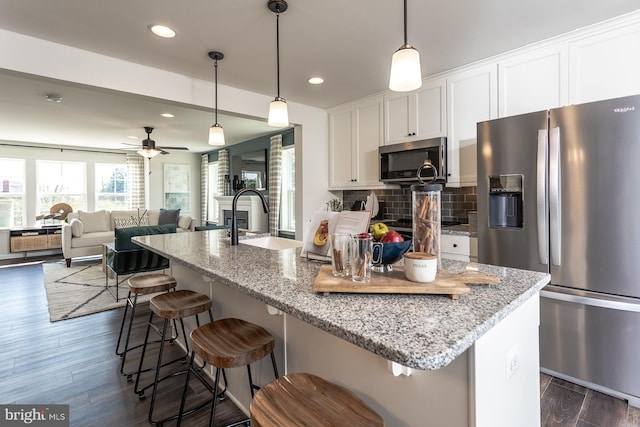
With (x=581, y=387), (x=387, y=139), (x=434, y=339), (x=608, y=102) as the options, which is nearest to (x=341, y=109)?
(x=387, y=139)

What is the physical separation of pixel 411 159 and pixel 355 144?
33.1 inches

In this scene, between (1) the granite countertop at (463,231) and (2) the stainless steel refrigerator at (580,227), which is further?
(1) the granite countertop at (463,231)

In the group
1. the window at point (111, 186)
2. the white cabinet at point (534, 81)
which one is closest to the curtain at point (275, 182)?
the white cabinet at point (534, 81)

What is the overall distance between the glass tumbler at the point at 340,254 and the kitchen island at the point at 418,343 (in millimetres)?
115

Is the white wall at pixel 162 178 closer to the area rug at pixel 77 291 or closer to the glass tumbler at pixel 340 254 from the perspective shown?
the area rug at pixel 77 291

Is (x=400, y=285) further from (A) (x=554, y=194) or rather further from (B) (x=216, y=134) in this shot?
(B) (x=216, y=134)

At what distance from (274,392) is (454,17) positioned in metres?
2.39

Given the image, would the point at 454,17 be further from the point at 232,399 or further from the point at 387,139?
the point at 232,399

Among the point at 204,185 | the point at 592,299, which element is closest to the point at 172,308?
the point at 592,299

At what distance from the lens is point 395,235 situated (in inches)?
46.7

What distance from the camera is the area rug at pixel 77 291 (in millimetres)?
3553

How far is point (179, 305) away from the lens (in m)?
1.85

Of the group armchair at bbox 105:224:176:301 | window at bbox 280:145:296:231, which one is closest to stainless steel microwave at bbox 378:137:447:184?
window at bbox 280:145:296:231

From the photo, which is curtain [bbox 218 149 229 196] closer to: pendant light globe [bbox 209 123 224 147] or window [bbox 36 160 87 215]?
window [bbox 36 160 87 215]
